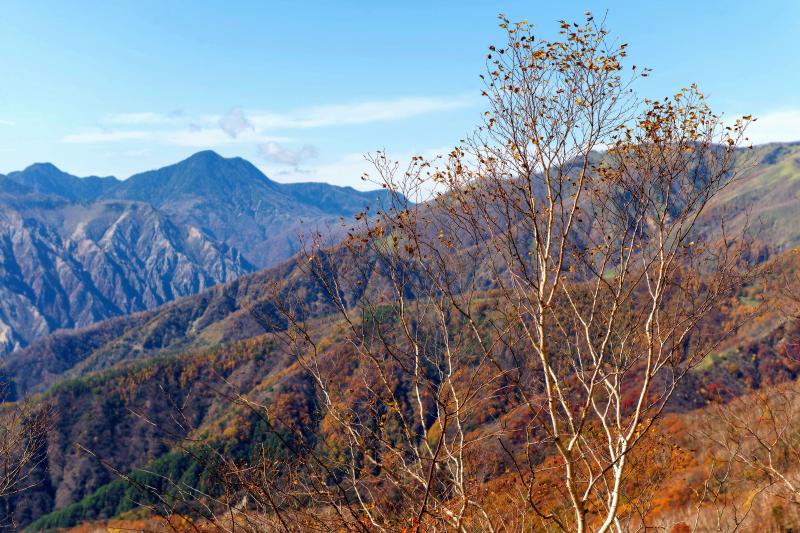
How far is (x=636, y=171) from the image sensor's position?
10.8m

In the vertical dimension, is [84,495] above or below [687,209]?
below

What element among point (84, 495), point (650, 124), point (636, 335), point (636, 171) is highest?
point (650, 124)

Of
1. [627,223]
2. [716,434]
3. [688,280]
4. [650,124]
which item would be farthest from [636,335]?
[716,434]

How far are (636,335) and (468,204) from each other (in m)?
4.61

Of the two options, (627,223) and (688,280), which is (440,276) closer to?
(627,223)

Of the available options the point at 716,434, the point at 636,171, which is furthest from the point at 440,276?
the point at 716,434

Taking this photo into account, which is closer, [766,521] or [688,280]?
[688,280]

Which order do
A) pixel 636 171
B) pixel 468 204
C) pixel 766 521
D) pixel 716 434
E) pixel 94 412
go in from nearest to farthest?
pixel 468 204, pixel 636 171, pixel 766 521, pixel 716 434, pixel 94 412

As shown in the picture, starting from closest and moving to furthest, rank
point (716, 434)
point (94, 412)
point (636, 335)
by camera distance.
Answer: point (636, 335)
point (716, 434)
point (94, 412)

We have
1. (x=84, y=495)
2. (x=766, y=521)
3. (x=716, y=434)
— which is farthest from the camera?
(x=84, y=495)

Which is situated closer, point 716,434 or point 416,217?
point 416,217

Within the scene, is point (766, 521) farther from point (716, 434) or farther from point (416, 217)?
point (416, 217)

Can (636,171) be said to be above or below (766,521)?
above

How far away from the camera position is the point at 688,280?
11.9 metres
